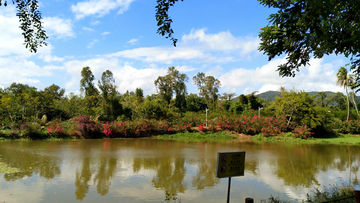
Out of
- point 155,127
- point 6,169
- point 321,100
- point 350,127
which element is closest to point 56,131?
point 155,127

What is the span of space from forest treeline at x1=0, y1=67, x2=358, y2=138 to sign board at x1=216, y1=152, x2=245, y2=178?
20.4m

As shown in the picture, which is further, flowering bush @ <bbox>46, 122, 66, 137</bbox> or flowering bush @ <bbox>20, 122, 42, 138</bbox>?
flowering bush @ <bbox>46, 122, 66, 137</bbox>

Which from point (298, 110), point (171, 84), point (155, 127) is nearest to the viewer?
point (298, 110)

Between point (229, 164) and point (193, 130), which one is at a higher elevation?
point (229, 164)

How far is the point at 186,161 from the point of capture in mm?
11727

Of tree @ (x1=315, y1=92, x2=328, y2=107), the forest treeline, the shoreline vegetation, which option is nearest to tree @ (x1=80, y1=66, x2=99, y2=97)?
the forest treeline

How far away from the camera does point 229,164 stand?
4.14 metres

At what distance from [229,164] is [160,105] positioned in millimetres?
23320

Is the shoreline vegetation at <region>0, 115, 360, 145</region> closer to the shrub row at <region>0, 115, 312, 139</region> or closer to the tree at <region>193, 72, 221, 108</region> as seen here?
the shrub row at <region>0, 115, 312, 139</region>

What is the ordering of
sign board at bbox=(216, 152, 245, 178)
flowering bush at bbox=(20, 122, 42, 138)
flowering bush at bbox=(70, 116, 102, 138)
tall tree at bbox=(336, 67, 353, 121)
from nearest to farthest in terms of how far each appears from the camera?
sign board at bbox=(216, 152, 245, 178)
flowering bush at bbox=(20, 122, 42, 138)
flowering bush at bbox=(70, 116, 102, 138)
tall tree at bbox=(336, 67, 353, 121)

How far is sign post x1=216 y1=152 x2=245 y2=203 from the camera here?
13.1 ft

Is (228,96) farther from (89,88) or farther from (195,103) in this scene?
(89,88)

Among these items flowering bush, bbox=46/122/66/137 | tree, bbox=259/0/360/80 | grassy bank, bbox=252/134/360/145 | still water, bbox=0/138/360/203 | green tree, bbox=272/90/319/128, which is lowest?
still water, bbox=0/138/360/203

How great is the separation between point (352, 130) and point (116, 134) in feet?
73.0
